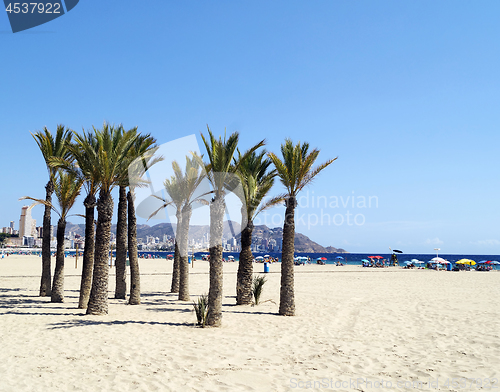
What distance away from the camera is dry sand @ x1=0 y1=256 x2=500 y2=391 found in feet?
18.5

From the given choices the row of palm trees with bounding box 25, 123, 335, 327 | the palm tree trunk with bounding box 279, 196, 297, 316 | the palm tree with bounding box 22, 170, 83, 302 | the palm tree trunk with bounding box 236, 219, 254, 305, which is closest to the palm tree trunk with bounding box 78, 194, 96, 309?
the row of palm trees with bounding box 25, 123, 335, 327

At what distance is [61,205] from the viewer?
14.2m

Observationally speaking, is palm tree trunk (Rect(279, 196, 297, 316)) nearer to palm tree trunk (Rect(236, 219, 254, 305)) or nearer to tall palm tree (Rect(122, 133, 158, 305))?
palm tree trunk (Rect(236, 219, 254, 305))

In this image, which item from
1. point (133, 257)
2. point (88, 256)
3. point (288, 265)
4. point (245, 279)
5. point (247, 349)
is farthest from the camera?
point (133, 257)

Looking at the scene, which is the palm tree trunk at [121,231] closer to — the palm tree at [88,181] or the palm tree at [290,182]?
the palm tree at [88,181]

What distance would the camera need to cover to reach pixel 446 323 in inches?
407

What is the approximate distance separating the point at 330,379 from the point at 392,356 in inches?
81.2

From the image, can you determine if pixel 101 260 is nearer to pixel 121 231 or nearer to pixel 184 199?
pixel 121 231

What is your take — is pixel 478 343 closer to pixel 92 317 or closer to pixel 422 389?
pixel 422 389

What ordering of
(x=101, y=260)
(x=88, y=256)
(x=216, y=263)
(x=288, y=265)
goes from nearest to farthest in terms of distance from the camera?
1. (x=216, y=263)
2. (x=101, y=260)
3. (x=288, y=265)
4. (x=88, y=256)

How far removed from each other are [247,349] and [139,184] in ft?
28.7

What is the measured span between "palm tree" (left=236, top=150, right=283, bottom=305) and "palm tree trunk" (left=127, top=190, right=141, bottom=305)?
392 cm

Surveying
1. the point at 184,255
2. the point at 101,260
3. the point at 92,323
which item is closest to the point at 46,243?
the point at 101,260

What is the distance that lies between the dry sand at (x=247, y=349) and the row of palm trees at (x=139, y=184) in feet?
3.64
